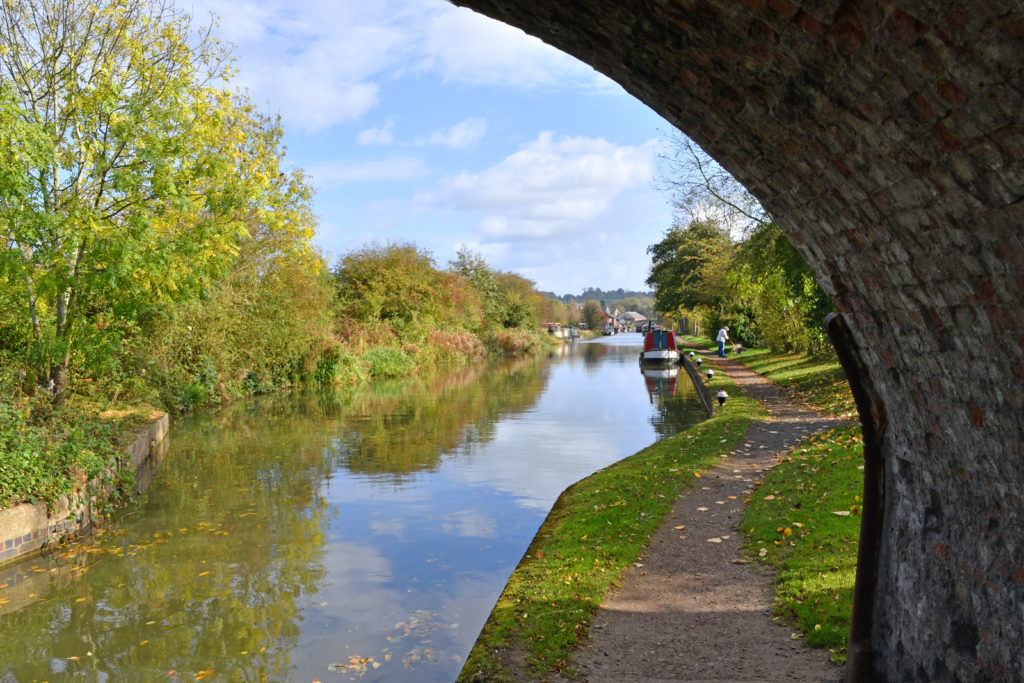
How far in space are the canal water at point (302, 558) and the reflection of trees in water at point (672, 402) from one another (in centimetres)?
52

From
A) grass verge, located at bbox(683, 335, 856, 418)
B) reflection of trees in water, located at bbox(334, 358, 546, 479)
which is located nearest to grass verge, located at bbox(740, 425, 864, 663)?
grass verge, located at bbox(683, 335, 856, 418)

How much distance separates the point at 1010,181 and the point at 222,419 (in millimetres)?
19253

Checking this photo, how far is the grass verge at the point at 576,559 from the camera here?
5141 mm

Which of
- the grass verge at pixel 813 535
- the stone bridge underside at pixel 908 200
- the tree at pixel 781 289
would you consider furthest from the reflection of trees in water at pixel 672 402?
the stone bridge underside at pixel 908 200

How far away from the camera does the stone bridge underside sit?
2260mm

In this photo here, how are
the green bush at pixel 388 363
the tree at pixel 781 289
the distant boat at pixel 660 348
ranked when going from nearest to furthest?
1. the tree at pixel 781 289
2. the green bush at pixel 388 363
3. the distant boat at pixel 660 348

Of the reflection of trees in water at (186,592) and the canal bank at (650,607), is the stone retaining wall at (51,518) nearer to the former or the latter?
the reflection of trees in water at (186,592)

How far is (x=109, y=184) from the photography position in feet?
41.4

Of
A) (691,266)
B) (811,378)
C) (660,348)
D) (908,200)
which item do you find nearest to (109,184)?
(908,200)

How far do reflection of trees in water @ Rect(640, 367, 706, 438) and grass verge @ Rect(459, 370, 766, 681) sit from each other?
5212mm

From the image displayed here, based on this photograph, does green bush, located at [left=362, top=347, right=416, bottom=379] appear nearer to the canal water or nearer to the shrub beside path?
the canal water

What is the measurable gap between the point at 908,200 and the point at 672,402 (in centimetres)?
2008

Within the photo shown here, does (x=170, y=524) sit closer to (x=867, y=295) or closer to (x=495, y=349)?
(x=867, y=295)

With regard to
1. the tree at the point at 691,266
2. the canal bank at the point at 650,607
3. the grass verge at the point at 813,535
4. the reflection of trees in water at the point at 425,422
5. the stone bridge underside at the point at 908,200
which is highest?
the tree at the point at 691,266
